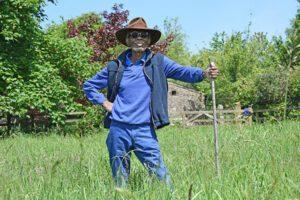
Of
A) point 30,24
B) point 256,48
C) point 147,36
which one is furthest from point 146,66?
point 256,48

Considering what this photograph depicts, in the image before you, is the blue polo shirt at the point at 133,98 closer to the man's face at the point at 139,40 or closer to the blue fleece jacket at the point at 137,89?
the blue fleece jacket at the point at 137,89

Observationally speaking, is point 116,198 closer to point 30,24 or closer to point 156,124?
point 156,124

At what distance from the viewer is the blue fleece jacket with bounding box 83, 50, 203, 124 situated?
14.9 feet

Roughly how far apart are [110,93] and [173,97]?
45.1m

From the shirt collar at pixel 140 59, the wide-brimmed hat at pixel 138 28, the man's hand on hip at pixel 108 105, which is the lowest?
the man's hand on hip at pixel 108 105

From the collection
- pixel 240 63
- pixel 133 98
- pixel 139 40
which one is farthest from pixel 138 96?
pixel 240 63

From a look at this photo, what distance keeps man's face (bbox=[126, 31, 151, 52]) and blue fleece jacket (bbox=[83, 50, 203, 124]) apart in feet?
0.27

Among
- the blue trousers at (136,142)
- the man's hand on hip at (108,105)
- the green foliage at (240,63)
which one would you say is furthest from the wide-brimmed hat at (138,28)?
the green foliage at (240,63)

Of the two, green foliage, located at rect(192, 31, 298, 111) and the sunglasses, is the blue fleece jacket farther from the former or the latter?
green foliage, located at rect(192, 31, 298, 111)

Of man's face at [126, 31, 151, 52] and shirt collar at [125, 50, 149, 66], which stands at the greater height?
man's face at [126, 31, 151, 52]

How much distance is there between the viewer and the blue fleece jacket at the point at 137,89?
4.55m

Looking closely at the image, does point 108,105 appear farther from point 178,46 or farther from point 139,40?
point 178,46

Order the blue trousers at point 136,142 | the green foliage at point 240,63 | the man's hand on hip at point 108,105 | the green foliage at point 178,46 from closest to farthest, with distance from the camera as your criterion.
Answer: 1. the blue trousers at point 136,142
2. the man's hand on hip at point 108,105
3. the green foliage at point 240,63
4. the green foliage at point 178,46

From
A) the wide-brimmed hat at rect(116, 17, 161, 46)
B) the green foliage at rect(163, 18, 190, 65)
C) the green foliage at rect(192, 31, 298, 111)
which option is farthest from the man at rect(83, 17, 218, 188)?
the green foliage at rect(163, 18, 190, 65)
